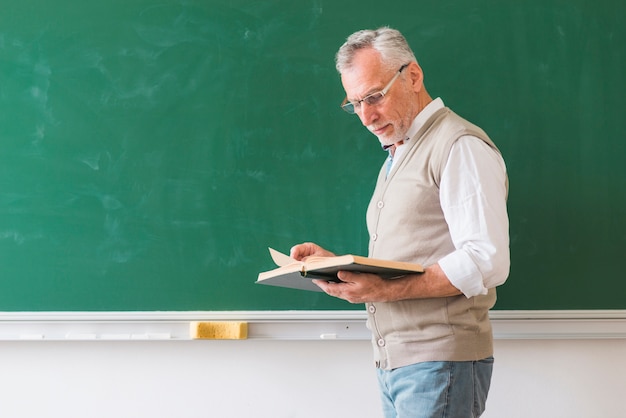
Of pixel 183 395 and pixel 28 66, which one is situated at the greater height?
pixel 28 66

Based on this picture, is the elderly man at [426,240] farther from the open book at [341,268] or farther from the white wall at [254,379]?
the white wall at [254,379]

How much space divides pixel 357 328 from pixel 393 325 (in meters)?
0.56

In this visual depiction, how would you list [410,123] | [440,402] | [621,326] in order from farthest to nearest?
1. [621,326]
2. [410,123]
3. [440,402]

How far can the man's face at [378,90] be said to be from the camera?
5.25 ft

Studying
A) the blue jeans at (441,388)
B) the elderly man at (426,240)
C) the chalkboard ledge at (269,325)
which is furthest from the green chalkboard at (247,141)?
the blue jeans at (441,388)

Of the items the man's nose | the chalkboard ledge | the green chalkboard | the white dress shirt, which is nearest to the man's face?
the man's nose

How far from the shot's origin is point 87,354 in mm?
2150

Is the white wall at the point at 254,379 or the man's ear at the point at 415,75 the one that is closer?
the man's ear at the point at 415,75

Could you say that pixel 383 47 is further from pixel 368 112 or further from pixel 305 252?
pixel 305 252

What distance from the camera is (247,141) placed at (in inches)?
83.9

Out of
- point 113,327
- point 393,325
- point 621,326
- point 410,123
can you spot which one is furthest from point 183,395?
point 621,326

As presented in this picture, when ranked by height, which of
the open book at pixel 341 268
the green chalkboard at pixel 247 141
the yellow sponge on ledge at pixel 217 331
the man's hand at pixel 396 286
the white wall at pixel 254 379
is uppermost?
the green chalkboard at pixel 247 141

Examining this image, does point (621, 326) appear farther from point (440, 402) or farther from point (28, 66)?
point (28, 66)

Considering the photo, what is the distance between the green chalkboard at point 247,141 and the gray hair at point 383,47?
0.50 metres
